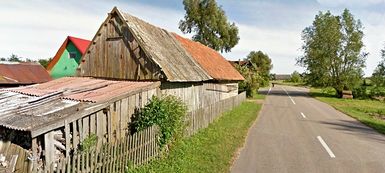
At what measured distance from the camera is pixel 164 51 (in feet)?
53.3

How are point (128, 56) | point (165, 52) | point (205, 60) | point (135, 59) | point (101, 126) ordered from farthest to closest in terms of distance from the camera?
point (205, 60) → point (165, 52) → point (128, 56) → point (135, 59) → point (101, 126)

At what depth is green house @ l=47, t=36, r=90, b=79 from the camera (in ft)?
111

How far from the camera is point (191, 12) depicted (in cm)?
4684

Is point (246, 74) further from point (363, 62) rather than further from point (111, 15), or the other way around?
point (111, 15)

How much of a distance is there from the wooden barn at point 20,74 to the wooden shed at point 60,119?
370 inches

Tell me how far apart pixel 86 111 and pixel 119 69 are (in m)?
6.00

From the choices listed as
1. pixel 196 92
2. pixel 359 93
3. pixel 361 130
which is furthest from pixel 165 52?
pixel 359 93

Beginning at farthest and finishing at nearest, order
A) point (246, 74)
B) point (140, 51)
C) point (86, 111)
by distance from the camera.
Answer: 1. point (246, 74)
2. point (140, 51)
3. point (86, 111)

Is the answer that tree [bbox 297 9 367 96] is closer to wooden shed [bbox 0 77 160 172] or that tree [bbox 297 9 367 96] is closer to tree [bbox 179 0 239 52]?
tree [bbox 179 0 239 52]

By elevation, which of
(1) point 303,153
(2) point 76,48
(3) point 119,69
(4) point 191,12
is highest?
(4) point 191,12

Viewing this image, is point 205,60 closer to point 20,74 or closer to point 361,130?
point 361,130

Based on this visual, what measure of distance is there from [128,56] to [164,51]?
8.61 feet

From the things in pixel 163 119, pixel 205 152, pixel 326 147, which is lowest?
pixel 326 147

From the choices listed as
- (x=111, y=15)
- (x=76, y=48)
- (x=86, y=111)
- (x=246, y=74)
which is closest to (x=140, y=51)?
(x=111, y=15)
